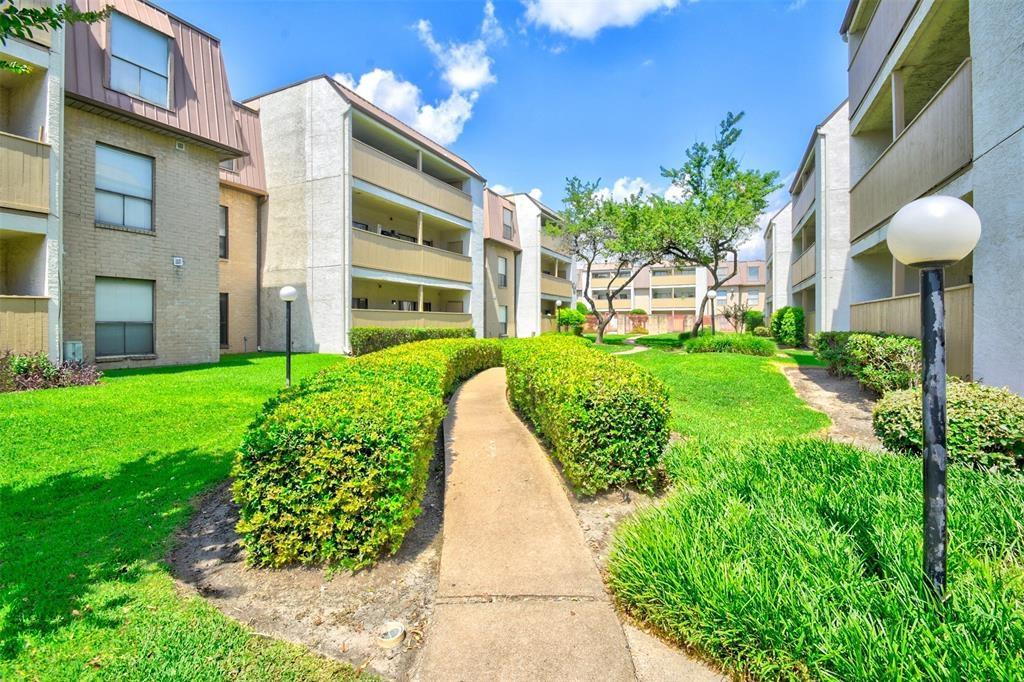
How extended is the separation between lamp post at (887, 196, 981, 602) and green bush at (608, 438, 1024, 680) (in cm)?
25

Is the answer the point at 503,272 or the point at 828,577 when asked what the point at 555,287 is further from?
the point at 828,577

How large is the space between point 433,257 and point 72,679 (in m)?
19.4

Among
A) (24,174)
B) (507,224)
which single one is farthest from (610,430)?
(507,224)

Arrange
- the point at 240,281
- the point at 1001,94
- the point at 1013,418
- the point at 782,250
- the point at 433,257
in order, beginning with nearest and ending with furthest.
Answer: the point at 1013,418, the point at 1001,94, the point at 240,281, the point at 433,257, the point at 782,250

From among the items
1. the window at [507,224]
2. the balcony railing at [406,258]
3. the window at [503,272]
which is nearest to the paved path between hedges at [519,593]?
the balcony railing at [406,258]

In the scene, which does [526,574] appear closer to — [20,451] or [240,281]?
[20,451]

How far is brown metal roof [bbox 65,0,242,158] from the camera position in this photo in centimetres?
1063

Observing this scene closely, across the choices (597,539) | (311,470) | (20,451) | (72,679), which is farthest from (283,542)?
(20,451)

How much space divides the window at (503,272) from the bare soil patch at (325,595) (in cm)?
2560

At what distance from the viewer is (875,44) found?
991 centimetres

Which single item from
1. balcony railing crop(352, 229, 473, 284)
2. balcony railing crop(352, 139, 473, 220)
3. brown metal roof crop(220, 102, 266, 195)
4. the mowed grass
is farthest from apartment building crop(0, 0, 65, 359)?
balcony railing crop(352, 139, 473, 220)

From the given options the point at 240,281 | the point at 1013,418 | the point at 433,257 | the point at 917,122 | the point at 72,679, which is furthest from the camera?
the point at 433,257

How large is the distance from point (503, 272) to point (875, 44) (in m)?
21.2

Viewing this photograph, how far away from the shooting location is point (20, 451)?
5.19 m
